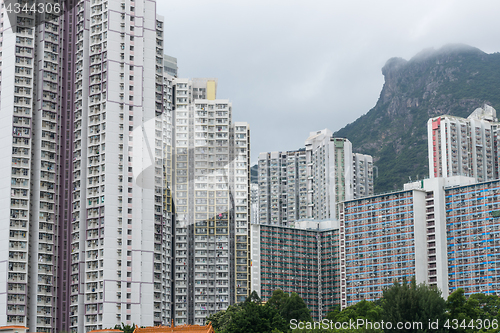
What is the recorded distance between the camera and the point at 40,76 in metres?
72.0

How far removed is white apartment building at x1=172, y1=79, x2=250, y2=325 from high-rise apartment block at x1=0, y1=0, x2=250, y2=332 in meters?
20.8

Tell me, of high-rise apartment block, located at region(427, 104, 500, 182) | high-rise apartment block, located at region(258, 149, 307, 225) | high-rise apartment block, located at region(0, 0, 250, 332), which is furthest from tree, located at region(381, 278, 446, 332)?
high-rise apartment block, located at region(258, 149, 307, 225)

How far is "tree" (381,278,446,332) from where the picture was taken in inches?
1679

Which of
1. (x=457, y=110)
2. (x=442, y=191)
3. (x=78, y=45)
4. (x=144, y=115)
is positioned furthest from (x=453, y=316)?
(x=457, y=110)

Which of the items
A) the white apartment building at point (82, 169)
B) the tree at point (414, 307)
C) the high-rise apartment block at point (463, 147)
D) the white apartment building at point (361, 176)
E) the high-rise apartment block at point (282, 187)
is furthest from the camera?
the high-rise apartment block at point (282, 187)

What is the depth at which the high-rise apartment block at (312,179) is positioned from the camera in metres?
136

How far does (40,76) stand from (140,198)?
1585 centimetres

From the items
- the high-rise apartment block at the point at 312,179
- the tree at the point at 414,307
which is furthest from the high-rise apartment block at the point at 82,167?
the high-rise apartment block at the point at 312,179

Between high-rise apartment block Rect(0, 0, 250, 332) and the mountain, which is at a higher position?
the mountain

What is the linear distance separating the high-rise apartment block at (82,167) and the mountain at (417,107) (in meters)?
93.2

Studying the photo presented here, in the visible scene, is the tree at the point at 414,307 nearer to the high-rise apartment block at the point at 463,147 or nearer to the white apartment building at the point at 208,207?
the white apartment building at the point at 208,207

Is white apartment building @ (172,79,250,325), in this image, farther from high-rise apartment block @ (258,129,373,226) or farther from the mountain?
the mountain

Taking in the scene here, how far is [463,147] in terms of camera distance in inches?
5049

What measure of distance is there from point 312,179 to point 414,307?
9894cm
